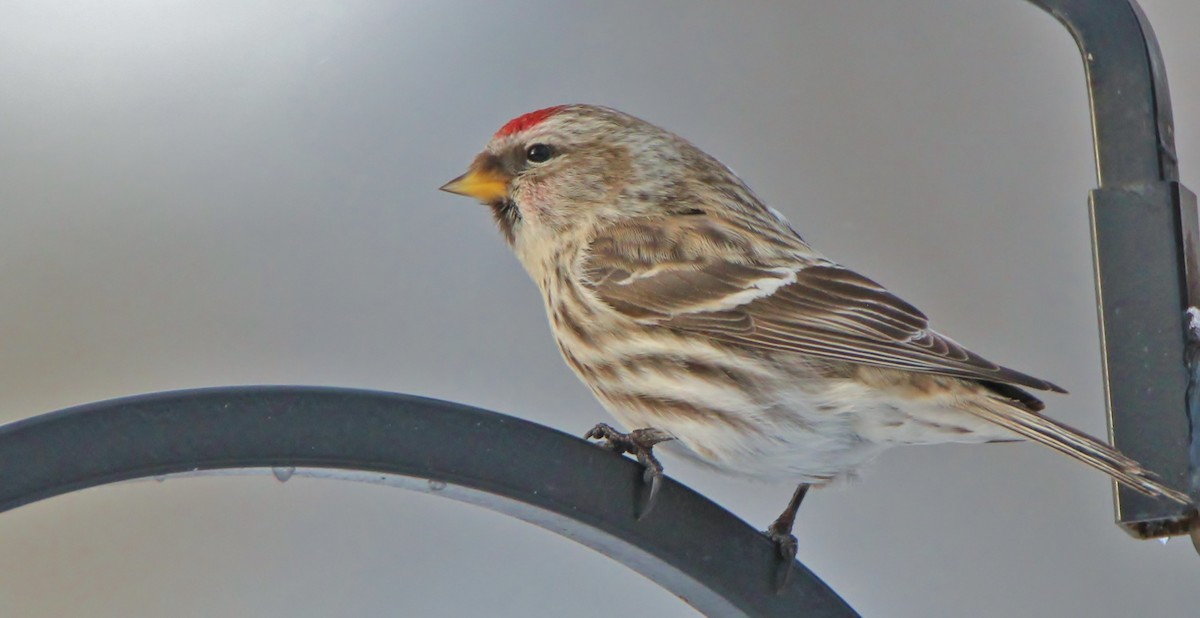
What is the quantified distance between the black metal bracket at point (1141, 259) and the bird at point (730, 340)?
0.08m

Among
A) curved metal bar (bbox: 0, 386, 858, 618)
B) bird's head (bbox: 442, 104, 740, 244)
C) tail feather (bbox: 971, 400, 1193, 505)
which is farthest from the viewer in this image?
bird's head (bbox: 442, 104, 740, 244)

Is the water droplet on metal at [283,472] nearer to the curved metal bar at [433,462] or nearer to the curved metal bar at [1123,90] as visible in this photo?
the curved metal bar at [433,462]

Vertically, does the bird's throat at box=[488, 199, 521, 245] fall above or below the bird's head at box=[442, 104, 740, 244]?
below

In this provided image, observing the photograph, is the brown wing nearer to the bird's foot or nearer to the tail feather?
the tail feather

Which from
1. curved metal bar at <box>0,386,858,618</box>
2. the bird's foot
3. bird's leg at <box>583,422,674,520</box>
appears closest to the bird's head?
bird's leg at <box>583,422,674,520</box>

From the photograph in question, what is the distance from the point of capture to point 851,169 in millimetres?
2963

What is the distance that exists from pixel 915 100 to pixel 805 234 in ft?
1.26

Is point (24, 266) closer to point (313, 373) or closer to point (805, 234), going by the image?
point (313, 373)

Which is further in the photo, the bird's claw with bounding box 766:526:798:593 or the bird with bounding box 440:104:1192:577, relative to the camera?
the bird with bounding box 440:104:1192:577

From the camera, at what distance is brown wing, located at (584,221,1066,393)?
1594 millimetres

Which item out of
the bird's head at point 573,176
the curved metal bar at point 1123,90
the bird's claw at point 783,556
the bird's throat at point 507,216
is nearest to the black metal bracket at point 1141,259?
the curved metal bar at point 1123,90

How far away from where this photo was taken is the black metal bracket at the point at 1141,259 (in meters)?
1.45

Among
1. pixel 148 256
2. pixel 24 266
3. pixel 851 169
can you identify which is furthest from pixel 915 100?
pixel 24 266

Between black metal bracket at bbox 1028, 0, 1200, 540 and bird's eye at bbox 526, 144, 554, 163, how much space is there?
2.33 feet
